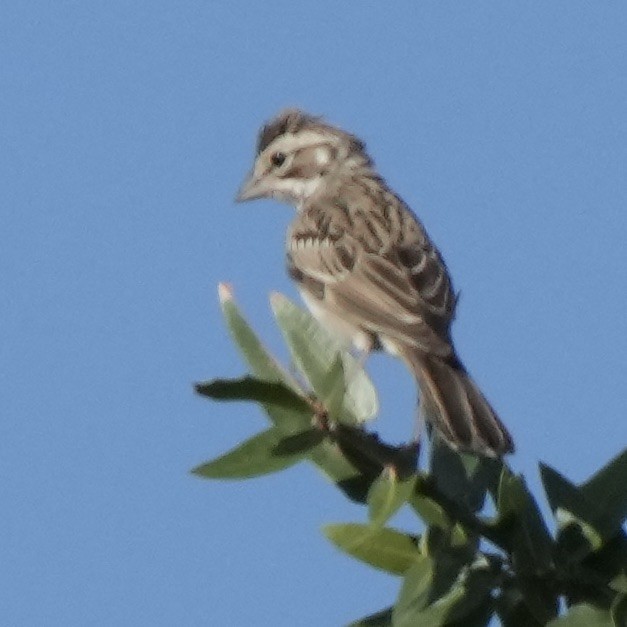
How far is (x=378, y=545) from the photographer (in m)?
2.70

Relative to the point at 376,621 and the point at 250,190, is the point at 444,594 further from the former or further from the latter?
the point at 250,190

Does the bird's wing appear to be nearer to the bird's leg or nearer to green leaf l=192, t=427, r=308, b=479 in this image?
the bird's leg

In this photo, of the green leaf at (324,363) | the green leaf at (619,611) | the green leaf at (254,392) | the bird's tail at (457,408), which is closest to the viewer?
the green leaf at (619,611)

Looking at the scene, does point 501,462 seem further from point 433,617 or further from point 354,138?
point 354,138

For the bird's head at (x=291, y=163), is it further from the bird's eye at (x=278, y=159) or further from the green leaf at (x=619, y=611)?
the green leaf at (x=619, y=611)

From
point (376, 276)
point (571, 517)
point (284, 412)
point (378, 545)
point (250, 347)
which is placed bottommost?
point (571, 517)

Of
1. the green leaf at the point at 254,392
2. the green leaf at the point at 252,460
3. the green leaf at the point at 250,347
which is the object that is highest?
the green leaf at the point at 250,347

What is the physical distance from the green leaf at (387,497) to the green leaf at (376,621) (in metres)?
0.25

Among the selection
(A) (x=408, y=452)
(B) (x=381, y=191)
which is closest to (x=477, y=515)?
(A) (x=408, y=452)

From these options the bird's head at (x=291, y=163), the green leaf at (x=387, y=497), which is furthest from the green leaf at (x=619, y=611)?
the bird's head at (x=291, y=163)

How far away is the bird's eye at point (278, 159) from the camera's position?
8266mm

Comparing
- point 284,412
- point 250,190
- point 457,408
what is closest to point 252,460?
point 284,412

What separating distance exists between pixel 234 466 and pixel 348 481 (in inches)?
12.3

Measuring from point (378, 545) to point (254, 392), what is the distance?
38 cm
